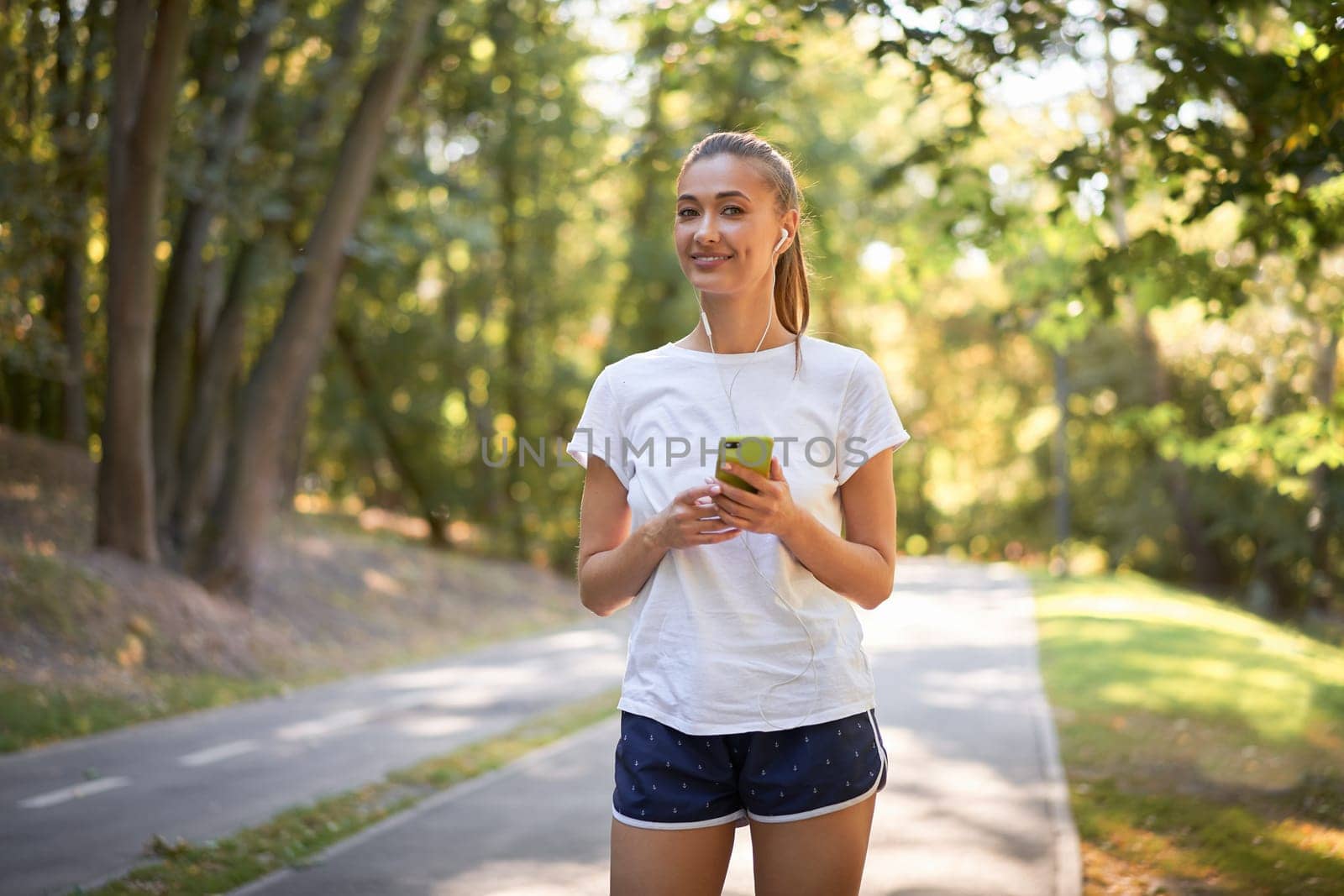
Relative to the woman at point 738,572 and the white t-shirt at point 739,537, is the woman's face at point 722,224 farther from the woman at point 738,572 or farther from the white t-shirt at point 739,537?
the white t-shirt at point 739,537

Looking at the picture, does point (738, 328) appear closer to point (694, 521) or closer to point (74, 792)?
point (694, 521)

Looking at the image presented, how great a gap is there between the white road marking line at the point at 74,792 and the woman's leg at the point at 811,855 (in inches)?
286

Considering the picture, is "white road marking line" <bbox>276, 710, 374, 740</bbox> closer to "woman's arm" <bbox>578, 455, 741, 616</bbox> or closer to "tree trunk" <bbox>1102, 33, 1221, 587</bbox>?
"woman's arm" <bbox>578, 455, 741, 616</bbox>

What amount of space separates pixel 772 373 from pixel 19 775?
8.48 meters

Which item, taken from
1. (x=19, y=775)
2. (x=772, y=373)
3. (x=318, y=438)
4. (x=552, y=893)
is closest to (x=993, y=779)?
(x=552, y=893)

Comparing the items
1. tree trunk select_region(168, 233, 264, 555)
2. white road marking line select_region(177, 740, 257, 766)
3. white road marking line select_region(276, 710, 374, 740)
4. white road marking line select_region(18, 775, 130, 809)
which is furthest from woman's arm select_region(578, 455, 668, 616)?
tree trunk select_region(168, 233, 264, 555)

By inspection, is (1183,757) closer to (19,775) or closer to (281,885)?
(281,885)

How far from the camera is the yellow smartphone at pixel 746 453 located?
8.11 feet

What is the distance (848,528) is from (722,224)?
2.24ft

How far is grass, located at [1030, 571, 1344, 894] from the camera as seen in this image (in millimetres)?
7492

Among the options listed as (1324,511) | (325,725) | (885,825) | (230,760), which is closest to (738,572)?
(885,825)

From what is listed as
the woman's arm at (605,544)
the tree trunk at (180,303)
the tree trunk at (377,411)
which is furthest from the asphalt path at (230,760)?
the tree trunk at (377,411)

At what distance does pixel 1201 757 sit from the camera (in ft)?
35.3

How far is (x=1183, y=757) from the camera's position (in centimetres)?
1079
